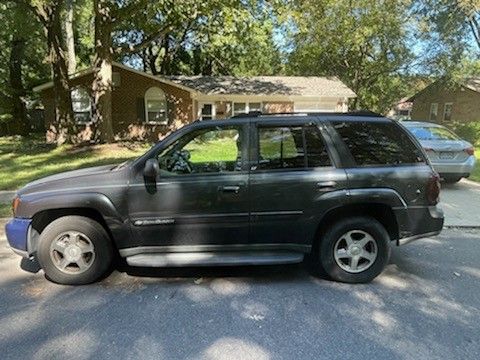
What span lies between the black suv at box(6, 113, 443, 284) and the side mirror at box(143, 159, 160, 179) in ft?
0.05

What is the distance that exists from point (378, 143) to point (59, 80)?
15.7 m

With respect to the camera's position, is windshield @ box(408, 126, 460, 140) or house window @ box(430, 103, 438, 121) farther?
house window @ box(430, 103, 438, 121)

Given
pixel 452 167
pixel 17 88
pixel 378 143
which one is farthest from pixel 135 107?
pixel 378 143

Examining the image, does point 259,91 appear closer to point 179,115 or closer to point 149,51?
point 179,115

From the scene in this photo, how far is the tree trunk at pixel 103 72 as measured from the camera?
15391mm

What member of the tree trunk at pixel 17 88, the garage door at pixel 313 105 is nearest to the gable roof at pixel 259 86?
the garage door at pixel 313 105

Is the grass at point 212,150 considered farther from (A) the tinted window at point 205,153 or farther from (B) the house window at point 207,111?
(B) the house window at point 207,111

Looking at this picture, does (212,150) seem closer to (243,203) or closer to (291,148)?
(243,203)

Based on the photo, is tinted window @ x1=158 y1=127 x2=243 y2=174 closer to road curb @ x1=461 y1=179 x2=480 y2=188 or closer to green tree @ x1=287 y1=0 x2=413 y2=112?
road curb @ x1=461 y1=179 x2=480 y2=188

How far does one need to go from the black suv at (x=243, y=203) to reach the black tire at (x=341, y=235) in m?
0.01

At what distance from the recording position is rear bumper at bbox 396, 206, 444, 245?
13.6 ft

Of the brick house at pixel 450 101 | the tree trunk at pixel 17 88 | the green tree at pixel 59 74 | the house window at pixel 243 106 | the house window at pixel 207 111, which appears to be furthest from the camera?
the brick house at pixel 450 101

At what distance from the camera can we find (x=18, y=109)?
26.1m

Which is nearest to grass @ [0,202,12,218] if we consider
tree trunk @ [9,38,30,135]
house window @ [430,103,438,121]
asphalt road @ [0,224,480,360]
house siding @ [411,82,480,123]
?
asphalt road @ [0,224,480,360]
